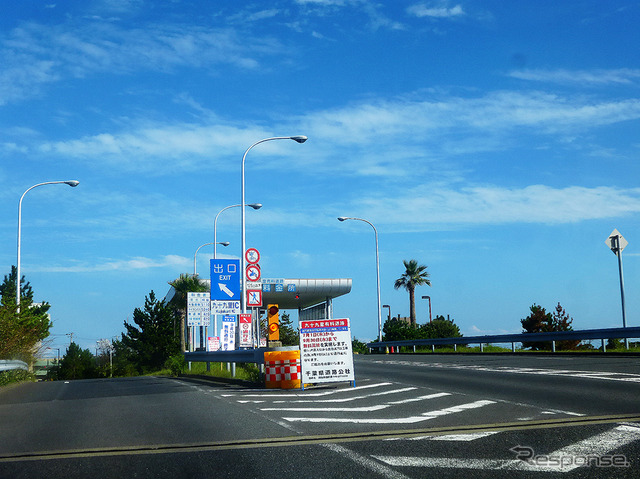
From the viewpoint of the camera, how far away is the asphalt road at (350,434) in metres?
6.52

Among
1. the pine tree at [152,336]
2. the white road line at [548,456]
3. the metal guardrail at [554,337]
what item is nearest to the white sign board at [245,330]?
the metal guardrail at [554,337]

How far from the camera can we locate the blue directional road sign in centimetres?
2812

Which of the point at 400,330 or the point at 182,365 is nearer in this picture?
the point at 182,365

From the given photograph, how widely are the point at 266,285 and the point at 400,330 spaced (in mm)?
14761

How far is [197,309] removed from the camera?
40.1 m

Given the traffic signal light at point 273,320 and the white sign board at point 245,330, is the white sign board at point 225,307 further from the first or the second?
the traffic signal light at point 273,320

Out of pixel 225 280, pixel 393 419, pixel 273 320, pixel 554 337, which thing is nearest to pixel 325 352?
pixel 273 320

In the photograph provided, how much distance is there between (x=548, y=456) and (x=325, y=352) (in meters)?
11.0

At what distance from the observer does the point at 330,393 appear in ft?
51.0

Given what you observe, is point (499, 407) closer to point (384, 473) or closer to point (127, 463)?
point (384, 473)

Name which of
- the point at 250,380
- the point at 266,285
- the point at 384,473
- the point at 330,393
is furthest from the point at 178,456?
the point at 266,285

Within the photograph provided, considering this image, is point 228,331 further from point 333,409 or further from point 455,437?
point 455,437

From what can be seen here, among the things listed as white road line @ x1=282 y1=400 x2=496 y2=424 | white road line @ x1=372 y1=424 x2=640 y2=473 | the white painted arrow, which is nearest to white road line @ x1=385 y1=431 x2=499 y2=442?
white road line @ x1=372 y1=424 x2=640 y2=473

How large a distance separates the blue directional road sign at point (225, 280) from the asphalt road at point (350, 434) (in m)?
12.9
